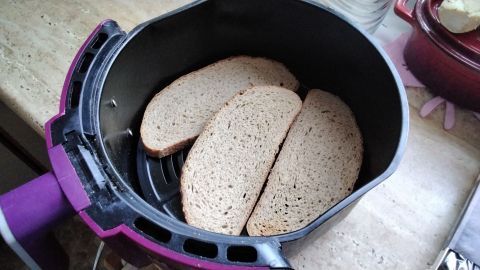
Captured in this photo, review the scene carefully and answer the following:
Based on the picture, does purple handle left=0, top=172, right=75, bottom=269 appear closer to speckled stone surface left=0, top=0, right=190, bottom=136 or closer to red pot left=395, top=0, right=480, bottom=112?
speckled stone surface left=0, top=0, right=190, bottom=136

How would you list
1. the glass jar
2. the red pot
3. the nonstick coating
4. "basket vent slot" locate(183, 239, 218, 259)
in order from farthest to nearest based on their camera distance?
1. the glass jar
2. the red pot
3. the nonstick coating
4. "basket vent slot" locate(183, 239, 218, 259)

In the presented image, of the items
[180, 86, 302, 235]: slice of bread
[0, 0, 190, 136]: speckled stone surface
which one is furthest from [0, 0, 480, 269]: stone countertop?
[180, 86, 302, 235]: slice of bread

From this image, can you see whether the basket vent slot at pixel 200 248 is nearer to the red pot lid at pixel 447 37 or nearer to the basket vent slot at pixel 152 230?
the basket vent slot at pixel 152 230

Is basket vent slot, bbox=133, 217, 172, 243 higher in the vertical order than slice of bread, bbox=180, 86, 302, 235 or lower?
higher

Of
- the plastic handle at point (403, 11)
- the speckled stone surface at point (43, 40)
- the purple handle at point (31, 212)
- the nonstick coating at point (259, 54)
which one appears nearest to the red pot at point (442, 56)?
the plastic handle at point (403, 11)

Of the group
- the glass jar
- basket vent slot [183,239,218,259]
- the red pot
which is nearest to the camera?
basket vent slot [183,239,218,259]

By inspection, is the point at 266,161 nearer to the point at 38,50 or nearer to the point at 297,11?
the point at 297,11

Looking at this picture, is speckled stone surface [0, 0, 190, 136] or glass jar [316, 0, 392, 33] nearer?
speckled stone surface [0, 0, 190, 136]

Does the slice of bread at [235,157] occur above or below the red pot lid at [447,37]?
below
